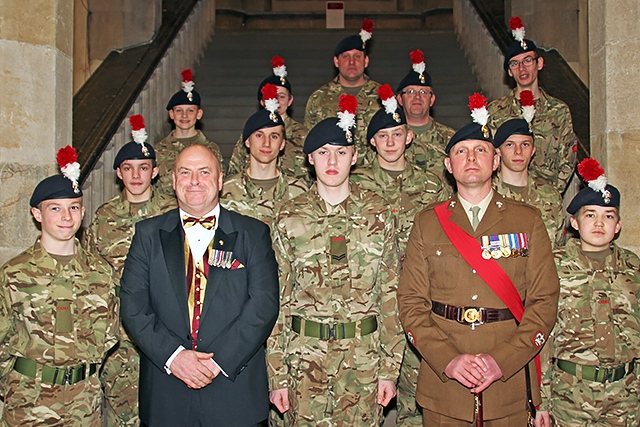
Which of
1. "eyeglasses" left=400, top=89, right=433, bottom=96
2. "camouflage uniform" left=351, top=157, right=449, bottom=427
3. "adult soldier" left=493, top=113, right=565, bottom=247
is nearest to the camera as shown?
"camouflage uniform" left=351, top=157, right=449, bottom=427

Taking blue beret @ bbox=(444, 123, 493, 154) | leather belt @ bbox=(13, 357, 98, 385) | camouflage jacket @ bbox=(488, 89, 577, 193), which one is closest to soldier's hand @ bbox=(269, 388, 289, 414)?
leather belt @ bbox=(13, 357, 98, 385)

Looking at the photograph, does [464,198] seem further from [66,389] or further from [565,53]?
[565,53]

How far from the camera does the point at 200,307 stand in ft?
12.0

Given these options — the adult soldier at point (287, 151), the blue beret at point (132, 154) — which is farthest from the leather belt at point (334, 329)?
the adult soldier at point (287, 151)

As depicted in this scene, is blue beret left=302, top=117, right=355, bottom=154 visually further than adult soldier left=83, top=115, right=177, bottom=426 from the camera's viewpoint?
No

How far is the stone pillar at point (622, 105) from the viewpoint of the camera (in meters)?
4.90

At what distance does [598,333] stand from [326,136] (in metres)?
2.06

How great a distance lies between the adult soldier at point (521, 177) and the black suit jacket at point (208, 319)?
7.19 feet

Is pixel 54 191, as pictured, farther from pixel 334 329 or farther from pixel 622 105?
pixel 622 105

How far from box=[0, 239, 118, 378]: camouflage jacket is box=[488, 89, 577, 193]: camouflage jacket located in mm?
3687

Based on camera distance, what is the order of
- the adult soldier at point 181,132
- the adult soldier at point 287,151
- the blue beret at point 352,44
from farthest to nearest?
the blue beret at point 352,44
the adult soldier at point 181,132
the adult soldier at point 287,151

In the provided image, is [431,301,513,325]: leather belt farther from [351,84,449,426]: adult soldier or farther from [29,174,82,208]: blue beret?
[29,174,82,208]: blue beret

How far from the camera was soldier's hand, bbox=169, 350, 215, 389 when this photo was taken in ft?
11.5

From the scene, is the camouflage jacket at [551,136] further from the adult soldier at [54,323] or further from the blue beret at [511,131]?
the adult soldier at [54,323]
